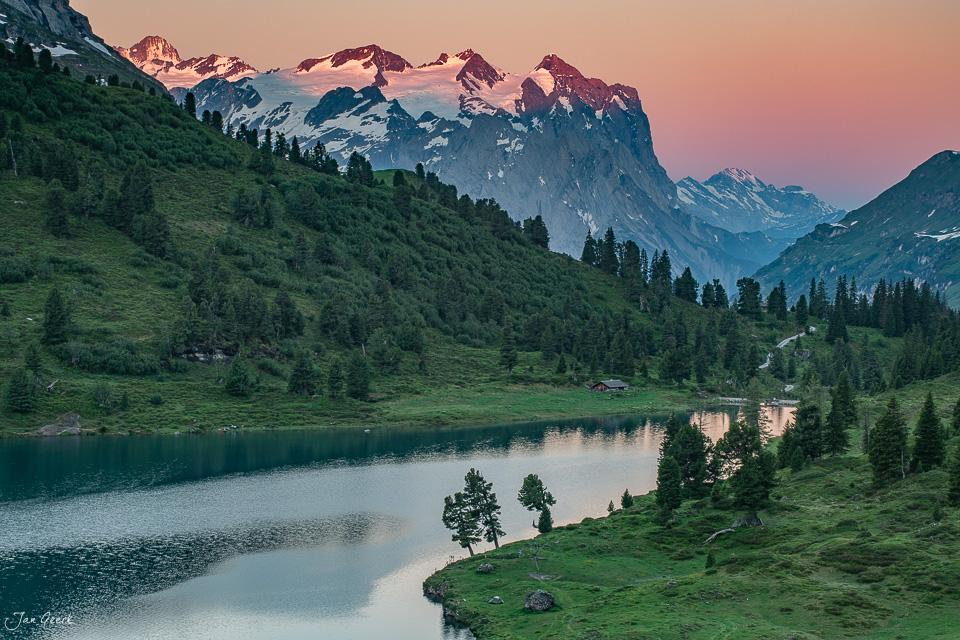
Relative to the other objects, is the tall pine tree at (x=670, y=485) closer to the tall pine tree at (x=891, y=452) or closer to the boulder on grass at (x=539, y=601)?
the boulder on grass at (x=539, y=601)

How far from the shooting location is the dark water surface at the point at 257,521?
63469 mm

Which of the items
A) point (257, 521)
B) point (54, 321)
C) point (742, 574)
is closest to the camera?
point (742, 574)

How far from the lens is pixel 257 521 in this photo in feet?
293

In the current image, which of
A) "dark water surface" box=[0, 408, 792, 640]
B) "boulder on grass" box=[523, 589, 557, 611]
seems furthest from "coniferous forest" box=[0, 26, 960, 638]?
"dark water surface" box=[0, 408, 792, 640]

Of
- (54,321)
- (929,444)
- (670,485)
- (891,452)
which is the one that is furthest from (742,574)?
(54,321)

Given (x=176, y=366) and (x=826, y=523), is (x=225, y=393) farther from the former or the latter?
(x=826, y=523)

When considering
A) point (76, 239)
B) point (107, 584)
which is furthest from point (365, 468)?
point (76, 239)

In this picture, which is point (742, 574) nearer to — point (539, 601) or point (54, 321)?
point (539, 601)

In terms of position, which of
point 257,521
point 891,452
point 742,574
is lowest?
point 257,521

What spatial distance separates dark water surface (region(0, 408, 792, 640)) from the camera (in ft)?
208

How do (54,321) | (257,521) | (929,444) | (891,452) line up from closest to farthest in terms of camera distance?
(891,452)
(929,444)
(257,521)
(54,321)

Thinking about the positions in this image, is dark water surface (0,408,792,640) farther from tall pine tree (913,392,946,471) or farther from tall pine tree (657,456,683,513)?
tall pine tree (913,392,946,471)

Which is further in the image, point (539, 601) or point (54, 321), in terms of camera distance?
point (54, 321)

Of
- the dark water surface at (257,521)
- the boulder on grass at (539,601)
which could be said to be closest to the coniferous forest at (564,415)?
the boulder on grass at (539,601)
